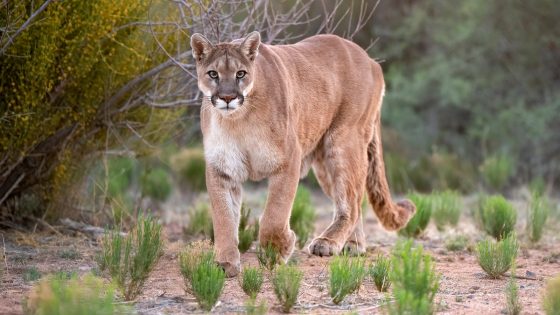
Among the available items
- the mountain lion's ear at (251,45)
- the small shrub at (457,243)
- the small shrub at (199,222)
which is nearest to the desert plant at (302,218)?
the small shrub at (199,222)

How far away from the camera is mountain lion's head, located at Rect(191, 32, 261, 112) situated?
5.62 m

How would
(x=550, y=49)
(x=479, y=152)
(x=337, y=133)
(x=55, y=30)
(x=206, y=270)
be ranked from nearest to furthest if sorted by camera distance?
1. (x=206, y=270)
2. (x=55, y=30)
3. (x=337, y=133)
4. (x=550, y=49)
5. (x=479, y=152)

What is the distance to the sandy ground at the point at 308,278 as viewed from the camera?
4957mm

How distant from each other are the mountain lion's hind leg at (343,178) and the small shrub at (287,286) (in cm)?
206

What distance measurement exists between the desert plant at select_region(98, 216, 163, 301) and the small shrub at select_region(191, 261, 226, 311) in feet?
1.44

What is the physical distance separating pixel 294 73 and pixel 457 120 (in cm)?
1010

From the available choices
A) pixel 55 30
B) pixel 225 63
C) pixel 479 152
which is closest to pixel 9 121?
pixel 55 30

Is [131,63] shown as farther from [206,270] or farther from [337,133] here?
[206,270]

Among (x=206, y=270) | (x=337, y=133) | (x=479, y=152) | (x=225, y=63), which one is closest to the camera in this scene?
(x=206, y=270)

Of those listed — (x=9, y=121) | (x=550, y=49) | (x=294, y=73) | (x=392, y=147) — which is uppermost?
(x=550, y=49)

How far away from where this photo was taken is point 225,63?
18.9ft

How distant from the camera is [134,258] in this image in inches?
203

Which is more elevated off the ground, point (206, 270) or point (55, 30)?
point (55, 30)

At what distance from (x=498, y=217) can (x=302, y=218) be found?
1.68 m
